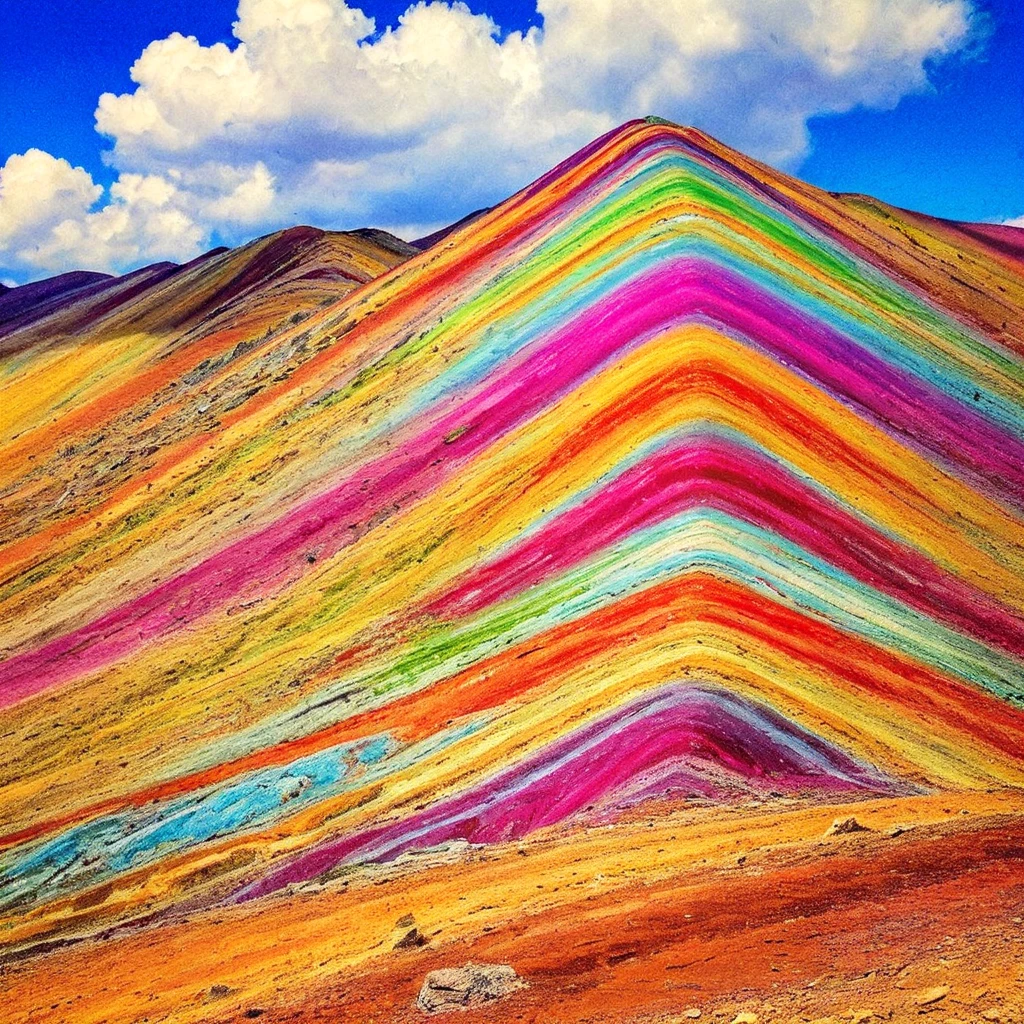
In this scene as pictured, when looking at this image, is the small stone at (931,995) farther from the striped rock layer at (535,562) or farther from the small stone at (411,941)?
the striped rock layer at (535,562)

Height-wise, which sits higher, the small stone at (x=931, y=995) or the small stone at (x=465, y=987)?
the small stone at (x=465, y=987)

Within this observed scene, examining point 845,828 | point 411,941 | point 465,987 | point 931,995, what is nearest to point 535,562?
point 845,828

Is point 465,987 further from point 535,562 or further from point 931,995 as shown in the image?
point 535,562

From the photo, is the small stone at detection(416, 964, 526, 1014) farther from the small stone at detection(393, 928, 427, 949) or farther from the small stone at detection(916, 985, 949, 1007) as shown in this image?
the small stone at detection(916, 985, 949, 1007)

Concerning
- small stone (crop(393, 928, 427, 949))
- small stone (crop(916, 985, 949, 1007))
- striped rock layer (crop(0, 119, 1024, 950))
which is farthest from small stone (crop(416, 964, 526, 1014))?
striped rock layer (crop(0, 119, 1024, 950))

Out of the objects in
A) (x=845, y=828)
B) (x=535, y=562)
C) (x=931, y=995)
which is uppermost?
(x=535, y=562)

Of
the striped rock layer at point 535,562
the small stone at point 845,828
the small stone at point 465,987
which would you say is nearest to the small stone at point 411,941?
the small stone at point 465,987

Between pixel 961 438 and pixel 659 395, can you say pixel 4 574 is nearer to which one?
pixel 659 395
